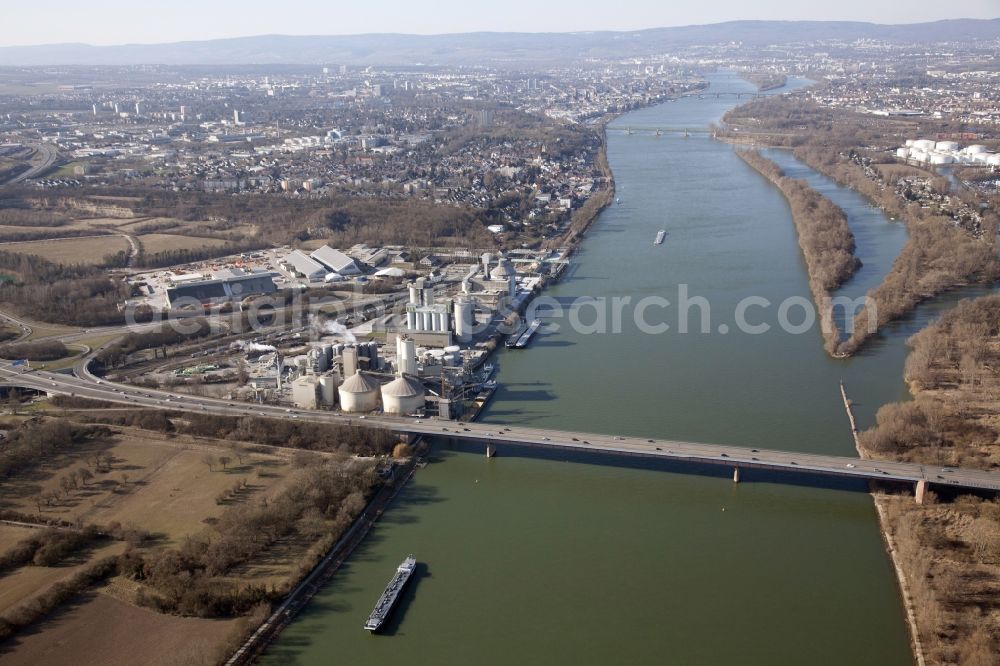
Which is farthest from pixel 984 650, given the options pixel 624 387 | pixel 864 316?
pixel 864 316

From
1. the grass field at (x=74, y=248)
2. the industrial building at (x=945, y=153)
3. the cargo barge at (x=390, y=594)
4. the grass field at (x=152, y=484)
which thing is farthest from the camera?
the industrial building at (x=945, y=153)

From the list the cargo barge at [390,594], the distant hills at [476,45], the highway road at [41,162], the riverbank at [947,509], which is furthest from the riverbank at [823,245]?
the distant hills at [476,45]

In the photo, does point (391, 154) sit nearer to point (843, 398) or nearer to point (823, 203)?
point (823, 203)

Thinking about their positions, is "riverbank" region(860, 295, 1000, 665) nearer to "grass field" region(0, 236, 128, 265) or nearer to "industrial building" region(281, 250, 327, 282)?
"industrial building" region(281, 250, 327, 282)

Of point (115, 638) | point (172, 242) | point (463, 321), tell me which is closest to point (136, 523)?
point (115, 638)

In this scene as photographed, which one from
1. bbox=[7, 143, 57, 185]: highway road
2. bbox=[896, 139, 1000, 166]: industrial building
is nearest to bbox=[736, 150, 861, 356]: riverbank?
bbox=[896, 139, 1000, 166]: industrial building

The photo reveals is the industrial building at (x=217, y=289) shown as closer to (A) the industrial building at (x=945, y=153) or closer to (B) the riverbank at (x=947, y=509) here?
(B) the riverbank at (x=947, y=509)
